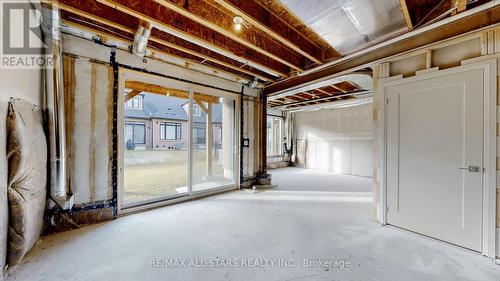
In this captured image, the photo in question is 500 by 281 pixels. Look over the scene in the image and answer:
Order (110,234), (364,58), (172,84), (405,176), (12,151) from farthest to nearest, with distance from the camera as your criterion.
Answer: (172,84) → (364,58) → (405,176) → (110,234) → (12,151)

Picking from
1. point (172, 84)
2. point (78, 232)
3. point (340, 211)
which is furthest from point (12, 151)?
point (340, 211)

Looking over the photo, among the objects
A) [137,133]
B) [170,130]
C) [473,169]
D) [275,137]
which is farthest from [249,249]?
[137,133]

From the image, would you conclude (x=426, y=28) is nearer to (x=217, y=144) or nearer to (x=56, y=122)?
(x=217, y=144)

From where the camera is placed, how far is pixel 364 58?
2.95m

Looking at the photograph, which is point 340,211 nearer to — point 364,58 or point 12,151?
point 364,58

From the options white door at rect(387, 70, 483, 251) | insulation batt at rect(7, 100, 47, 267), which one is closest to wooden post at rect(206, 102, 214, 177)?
insulation batt at rect(7, 100, 47, 267)

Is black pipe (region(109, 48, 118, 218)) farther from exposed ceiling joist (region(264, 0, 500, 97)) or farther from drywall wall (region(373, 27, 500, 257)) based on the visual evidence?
drywall wall (region(373, 27, 500, 257))

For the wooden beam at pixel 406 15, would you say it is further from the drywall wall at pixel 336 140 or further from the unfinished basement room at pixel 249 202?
the drywall wall at pixel 336 140

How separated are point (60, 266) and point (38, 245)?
0.66 metres

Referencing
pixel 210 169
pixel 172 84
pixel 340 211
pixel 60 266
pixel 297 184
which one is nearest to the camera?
pixel 60 266

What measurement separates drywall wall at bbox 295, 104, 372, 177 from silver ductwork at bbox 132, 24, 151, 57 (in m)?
6.45

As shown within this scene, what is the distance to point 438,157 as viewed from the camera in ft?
7.80

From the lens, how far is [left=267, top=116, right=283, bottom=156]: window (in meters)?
8.90

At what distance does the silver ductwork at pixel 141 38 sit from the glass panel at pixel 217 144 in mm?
1770
